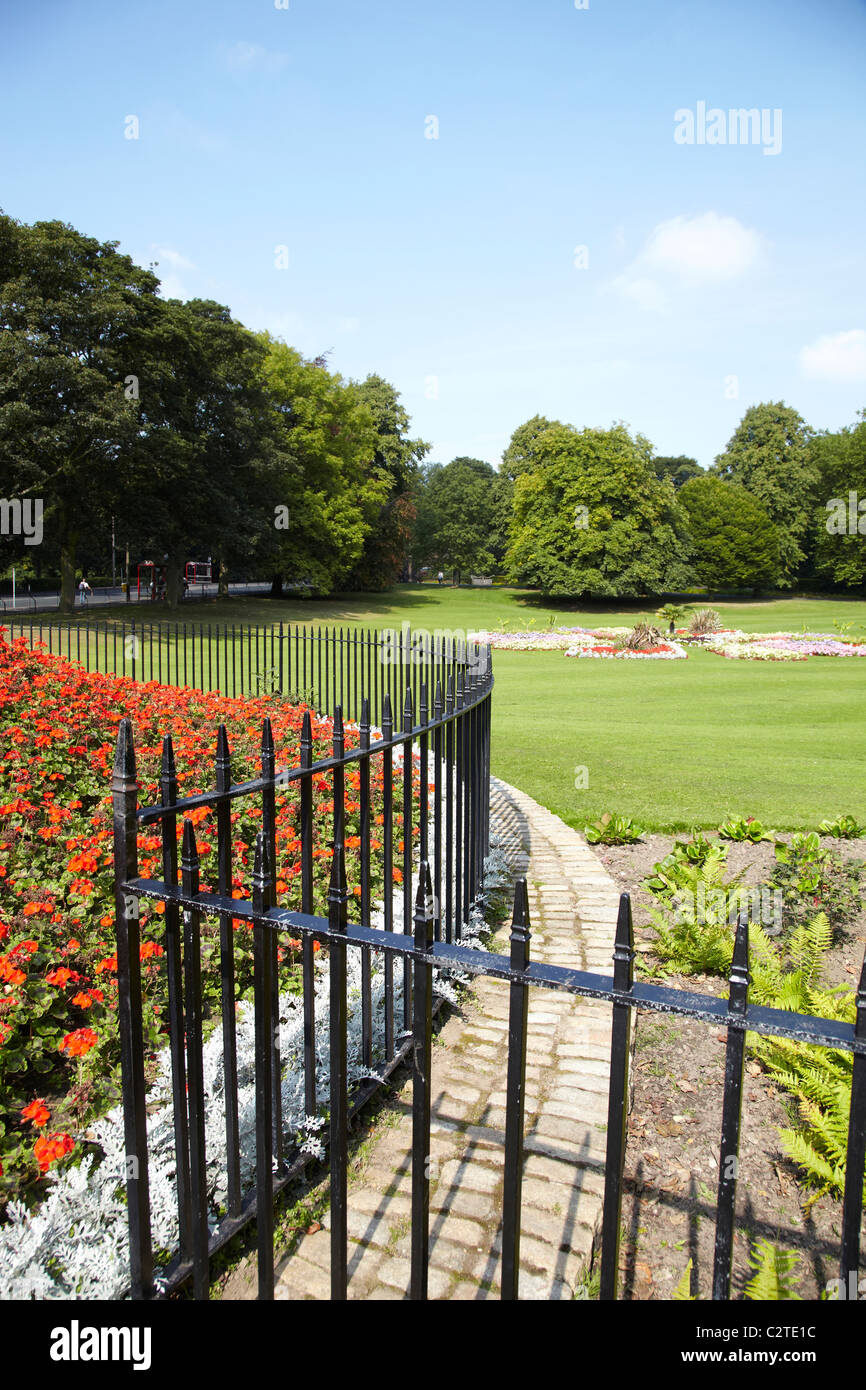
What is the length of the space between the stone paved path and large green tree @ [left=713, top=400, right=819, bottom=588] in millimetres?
56888

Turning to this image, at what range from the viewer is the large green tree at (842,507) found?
5150 centimetres

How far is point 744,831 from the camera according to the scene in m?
6.15

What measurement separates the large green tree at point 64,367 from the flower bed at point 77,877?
55.3 feet

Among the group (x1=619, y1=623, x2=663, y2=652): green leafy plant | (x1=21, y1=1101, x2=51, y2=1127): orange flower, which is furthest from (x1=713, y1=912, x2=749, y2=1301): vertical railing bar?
(x1=619, y1=623, x2=663, y2=652): green leafy plant

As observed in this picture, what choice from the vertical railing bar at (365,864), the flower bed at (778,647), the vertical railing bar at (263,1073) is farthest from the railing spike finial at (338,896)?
the flower bed at (778,647)

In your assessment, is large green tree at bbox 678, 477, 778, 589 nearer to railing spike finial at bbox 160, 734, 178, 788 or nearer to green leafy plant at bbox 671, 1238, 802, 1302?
green leafy plant at bbox 671, 1238, 802, 1302

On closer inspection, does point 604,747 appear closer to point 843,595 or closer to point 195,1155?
point 195,1155

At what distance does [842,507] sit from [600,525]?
16691 millimetres

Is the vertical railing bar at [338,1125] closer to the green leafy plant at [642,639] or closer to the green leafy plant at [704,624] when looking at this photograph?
the green leafy plant at [642,639]

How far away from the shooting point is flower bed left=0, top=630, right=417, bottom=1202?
2.94 metres

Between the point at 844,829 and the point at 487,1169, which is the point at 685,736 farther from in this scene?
the point at 487,1169

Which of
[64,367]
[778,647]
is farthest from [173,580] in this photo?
[778,647]
